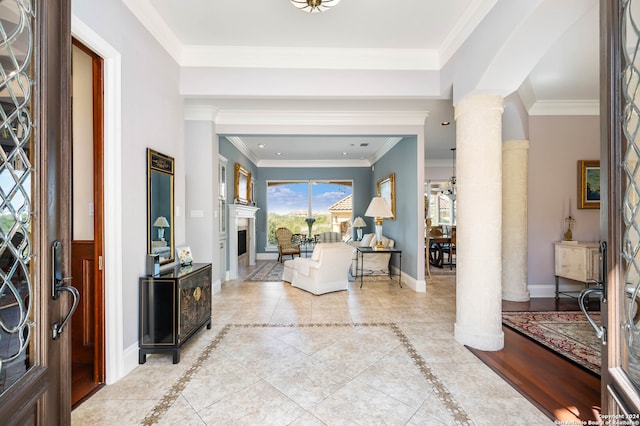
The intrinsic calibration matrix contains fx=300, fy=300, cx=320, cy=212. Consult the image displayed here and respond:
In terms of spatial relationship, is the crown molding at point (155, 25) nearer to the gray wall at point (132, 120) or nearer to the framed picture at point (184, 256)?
the gray wall at point (132, 120)

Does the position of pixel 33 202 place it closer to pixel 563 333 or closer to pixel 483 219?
pixel 483 219

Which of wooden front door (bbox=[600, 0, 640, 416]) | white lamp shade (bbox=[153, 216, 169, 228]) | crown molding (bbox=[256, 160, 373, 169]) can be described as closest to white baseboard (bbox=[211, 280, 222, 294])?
white lamp shade (bbox=[153, 216, 169, 228])

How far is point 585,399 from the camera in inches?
79.9

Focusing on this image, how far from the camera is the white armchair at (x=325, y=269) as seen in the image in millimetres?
4695

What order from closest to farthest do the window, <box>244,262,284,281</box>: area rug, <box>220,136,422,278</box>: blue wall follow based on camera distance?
<box>220,136,422,278</box>: blue wall
<box>244,262,284,281</box>: area rug
the window

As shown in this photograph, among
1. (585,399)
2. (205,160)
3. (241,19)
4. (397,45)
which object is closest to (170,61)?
(241,19)

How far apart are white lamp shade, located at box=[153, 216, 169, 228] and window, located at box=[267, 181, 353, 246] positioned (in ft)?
19.8

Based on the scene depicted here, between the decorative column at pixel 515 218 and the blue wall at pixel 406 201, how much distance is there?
1.30 meters

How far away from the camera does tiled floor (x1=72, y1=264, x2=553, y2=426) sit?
188 centimetres

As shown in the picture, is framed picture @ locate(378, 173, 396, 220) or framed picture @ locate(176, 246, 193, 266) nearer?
framed picture @ locate(176, 246, 193, 266)

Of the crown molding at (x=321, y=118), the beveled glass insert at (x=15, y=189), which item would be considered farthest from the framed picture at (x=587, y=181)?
the beveled glass insert at (x=15, y=189)

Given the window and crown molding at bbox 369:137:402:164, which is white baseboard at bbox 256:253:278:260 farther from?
crown molding at bbox 369:137:402:164

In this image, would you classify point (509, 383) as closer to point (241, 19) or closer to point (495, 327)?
point (495, 327)

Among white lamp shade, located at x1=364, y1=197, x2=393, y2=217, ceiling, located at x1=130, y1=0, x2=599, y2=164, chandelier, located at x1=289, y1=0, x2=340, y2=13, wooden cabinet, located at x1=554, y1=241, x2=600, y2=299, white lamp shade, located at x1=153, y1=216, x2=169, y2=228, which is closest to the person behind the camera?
chandelier, located at x1=289, y1=0, x2=340, y2=13
